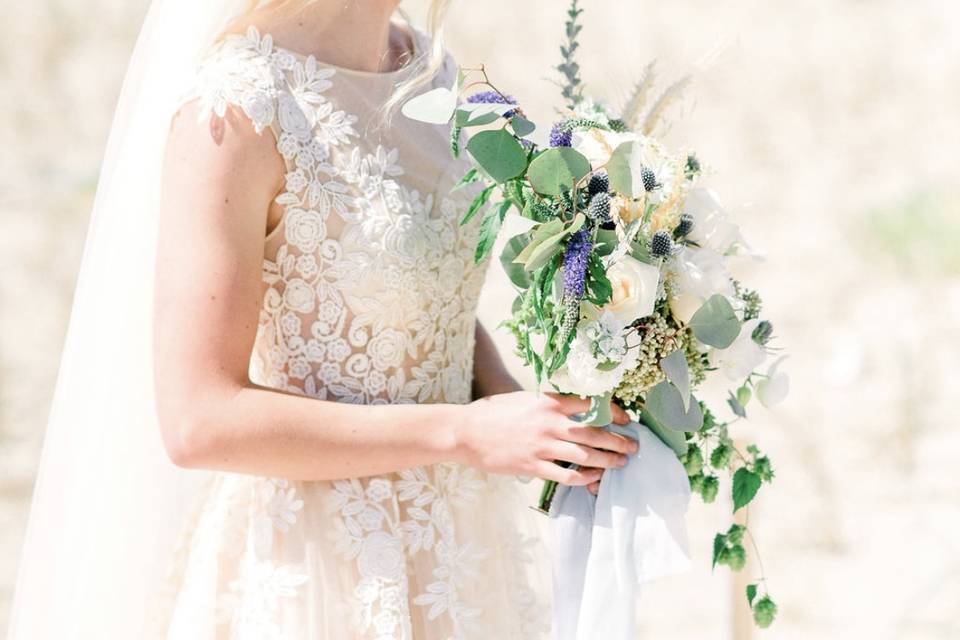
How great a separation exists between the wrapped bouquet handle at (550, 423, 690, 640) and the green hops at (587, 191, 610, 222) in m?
0.35

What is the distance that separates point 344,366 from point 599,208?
0.51 m

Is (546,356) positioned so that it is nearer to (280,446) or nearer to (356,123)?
(280,446)

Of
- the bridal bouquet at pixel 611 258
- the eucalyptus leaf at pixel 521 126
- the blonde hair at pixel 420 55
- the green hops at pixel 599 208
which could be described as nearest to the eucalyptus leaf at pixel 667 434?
the bridal bouquet at pixel 611 258

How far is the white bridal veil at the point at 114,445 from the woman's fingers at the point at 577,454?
62cm

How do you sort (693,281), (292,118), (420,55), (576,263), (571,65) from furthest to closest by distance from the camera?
(420,55) → (571,65) → (292,118) → (693,281) → (576,263)

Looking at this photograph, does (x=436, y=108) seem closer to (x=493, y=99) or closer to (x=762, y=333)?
(x=493, y=99)

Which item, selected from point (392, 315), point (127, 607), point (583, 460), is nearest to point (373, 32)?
point (392, 315)

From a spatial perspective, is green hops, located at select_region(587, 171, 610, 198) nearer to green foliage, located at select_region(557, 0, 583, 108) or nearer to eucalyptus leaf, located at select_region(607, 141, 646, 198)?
eucalyptus leaf, located at select_region(607, 141, 646, 198)

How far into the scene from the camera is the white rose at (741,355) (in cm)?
168

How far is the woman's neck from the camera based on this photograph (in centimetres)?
175

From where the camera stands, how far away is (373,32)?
1866 mm

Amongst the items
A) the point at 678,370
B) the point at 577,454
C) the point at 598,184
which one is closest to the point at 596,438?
the point at 577,454

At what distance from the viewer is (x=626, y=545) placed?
1.64 meters

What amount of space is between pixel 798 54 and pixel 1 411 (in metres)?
5.85
